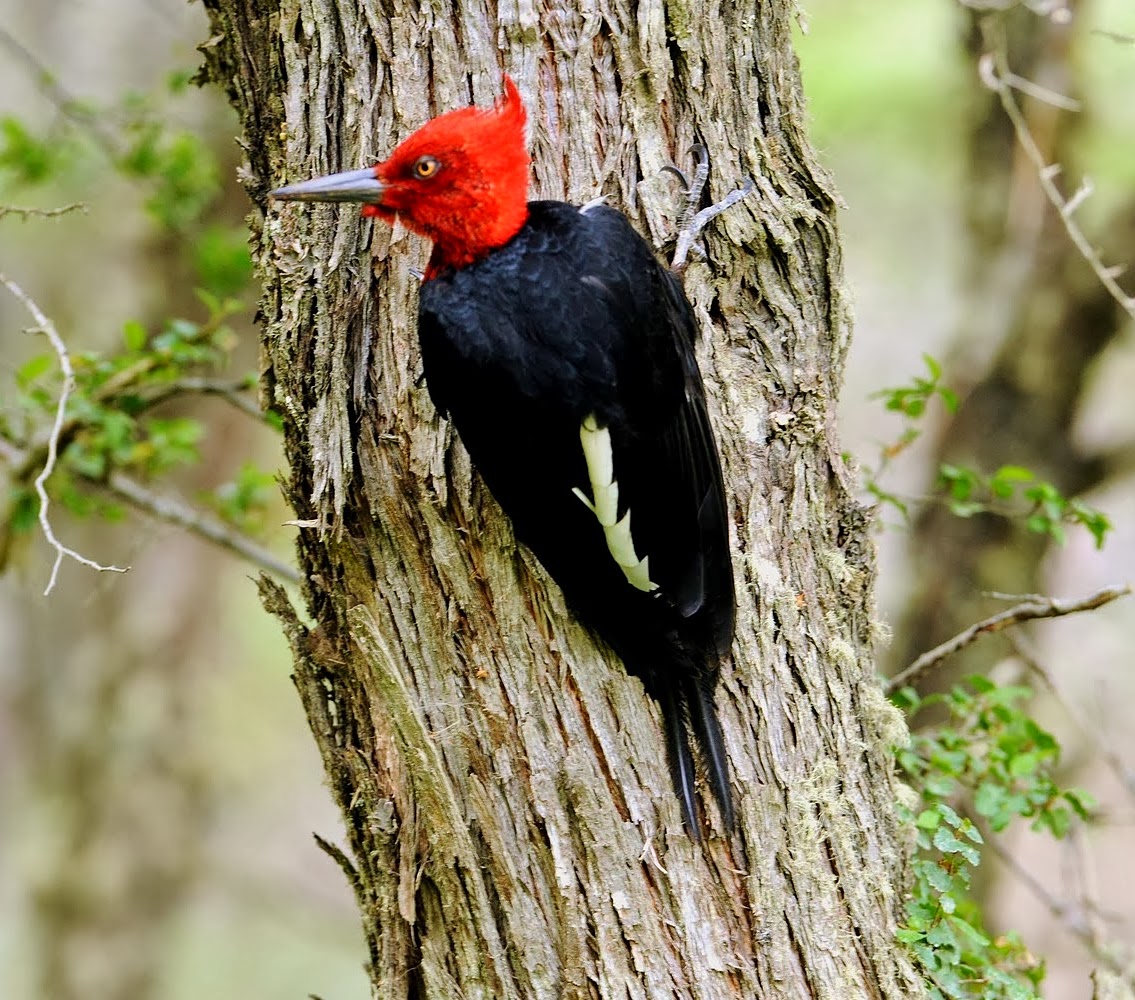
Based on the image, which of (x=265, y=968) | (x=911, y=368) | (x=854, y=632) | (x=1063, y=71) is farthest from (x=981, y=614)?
(x=265, y=968)

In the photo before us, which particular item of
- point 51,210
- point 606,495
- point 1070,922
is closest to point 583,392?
point 606,495

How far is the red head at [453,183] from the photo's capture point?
2.10m

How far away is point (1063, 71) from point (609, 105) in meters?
3.54

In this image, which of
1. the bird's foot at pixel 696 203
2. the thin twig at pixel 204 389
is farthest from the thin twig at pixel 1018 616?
the thin twig at pixel 204 389

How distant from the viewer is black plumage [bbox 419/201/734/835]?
207cm

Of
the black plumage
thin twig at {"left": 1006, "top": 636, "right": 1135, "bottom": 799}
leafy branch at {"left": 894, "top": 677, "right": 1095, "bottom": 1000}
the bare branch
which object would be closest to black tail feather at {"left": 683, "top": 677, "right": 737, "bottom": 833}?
the black plumage

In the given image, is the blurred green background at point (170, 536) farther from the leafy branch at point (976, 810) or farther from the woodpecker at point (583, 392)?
the woodpecker at point (583, 392)

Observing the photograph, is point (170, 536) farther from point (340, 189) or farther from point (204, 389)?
point (340, 189)

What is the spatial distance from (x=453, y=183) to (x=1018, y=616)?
5.03ft

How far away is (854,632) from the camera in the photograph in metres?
2.36

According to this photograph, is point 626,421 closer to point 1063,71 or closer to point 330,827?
point 1063,71

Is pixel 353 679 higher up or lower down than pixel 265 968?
lower down

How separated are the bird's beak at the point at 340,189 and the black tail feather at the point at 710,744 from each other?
38.5 inches

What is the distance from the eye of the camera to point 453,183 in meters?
2.14
